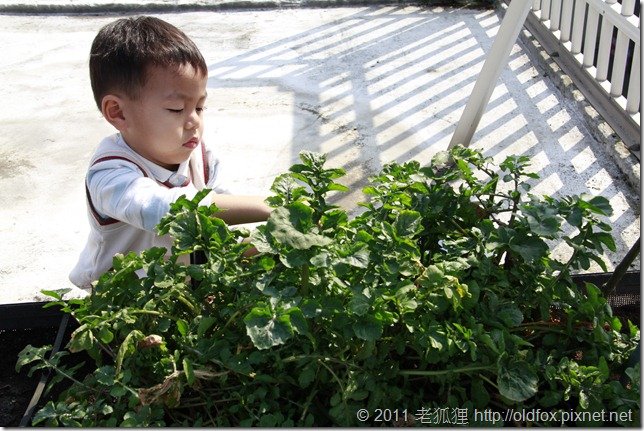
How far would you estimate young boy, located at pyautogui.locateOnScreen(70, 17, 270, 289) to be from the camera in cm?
195

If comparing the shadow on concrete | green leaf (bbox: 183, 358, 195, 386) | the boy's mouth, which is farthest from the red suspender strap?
green leaf (bbox: 183, 358, 195, 386)

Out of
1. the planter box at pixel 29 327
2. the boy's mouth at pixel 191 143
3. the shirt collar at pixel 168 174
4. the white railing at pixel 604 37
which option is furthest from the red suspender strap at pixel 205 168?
the white railing at pixel 604 37

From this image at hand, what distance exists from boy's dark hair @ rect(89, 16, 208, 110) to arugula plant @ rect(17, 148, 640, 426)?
0.72m

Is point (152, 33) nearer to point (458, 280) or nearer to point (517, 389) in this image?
point (458, 280)

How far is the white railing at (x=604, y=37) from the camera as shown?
3.39 meters

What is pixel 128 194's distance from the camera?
1.88 m

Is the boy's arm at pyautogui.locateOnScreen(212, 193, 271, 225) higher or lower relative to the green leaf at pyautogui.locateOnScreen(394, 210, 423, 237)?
lower

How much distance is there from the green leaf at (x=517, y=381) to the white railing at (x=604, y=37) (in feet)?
7.91

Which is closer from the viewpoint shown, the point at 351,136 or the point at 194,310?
the point at 194,310

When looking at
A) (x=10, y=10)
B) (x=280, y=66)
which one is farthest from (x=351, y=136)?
(x=10, y=10)

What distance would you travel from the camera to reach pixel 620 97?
3.56 metres

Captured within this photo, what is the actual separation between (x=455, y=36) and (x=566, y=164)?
1590mm

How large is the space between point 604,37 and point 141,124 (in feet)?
8.06

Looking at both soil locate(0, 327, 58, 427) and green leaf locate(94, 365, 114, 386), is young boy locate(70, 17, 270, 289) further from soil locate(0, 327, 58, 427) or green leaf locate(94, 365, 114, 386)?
green leaf locate(94, 365, 114, 386)
